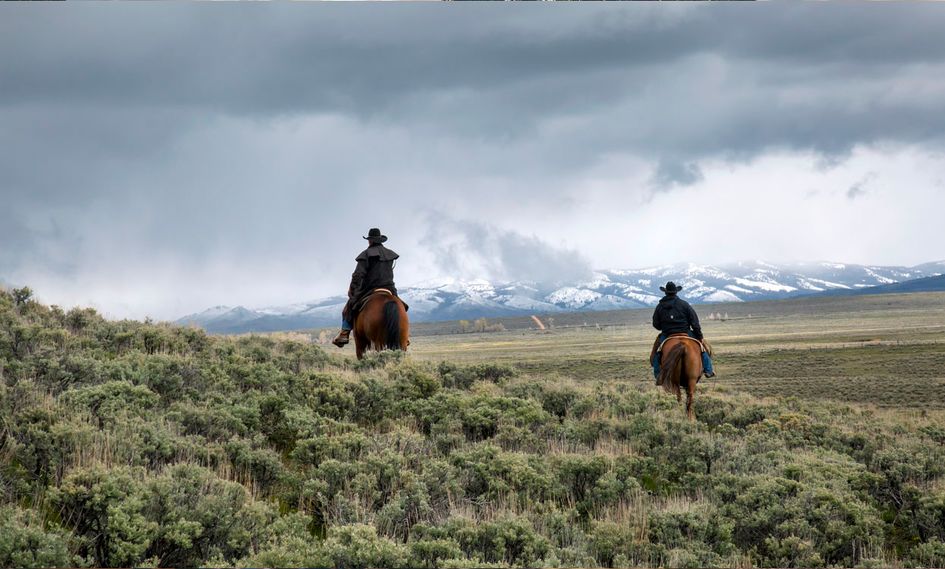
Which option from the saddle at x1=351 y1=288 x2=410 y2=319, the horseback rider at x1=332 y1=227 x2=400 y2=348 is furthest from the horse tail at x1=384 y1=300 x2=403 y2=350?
the horseback rider at x1=332 y1=227 x2=400 y2=348

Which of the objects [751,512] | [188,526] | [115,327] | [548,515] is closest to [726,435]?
[751,512]

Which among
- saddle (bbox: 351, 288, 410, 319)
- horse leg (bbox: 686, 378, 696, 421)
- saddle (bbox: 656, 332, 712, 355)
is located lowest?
horse leg (bbox: 686, 378, 696, 421)

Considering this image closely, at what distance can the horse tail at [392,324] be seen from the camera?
18.9 meters

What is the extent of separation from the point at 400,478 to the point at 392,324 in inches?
432

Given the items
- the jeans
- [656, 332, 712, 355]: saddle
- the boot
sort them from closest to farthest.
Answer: the jeans, [656, 332, 712, 355]: saddle, the boot

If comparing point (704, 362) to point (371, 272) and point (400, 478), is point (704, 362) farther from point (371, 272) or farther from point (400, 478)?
point (400, 478)

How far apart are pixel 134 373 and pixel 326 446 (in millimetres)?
4092

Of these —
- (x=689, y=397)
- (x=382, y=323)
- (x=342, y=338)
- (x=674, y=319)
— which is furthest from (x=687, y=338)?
(x=342, y=338)

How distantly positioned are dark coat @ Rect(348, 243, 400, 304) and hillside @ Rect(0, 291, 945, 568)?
19.7ft

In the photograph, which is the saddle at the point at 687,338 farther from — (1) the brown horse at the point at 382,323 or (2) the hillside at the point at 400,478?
(1) the brown horse at the point at 382,323

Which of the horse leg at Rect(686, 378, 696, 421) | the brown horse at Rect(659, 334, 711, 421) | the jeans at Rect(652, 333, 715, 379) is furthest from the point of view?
the jeans at Rect(652, 333, 715, 379)

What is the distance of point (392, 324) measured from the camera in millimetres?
19016

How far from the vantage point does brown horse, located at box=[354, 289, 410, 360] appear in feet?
62.2

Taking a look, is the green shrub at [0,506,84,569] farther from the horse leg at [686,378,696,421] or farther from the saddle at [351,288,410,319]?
the saddle at [351,288,410,319]
